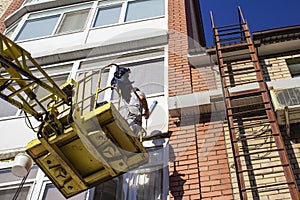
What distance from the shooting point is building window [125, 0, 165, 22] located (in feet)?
32.9

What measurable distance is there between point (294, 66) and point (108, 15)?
5.20 m

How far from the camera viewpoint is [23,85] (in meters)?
5.81

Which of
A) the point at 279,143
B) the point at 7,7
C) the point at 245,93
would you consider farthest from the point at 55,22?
the point at 279,143

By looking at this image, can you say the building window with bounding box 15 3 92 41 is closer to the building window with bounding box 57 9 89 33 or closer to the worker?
the building window with bounding box 57 9 89 33

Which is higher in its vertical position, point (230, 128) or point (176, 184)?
point (230, 128)

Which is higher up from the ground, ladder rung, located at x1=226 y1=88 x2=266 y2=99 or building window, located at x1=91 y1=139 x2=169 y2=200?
ladder rung, located at x1=226 y1=88 x2=266 y2=99

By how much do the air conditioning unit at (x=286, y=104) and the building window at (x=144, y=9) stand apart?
4.64 m

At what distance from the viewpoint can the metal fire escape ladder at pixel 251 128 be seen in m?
5.25

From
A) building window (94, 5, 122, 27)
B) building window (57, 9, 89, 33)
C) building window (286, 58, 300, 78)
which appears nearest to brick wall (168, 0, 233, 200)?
building window (286, 58, 300, 78)

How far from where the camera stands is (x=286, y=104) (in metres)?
6.12

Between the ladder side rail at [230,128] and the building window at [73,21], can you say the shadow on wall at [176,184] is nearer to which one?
the ladder side rail at [230,128]

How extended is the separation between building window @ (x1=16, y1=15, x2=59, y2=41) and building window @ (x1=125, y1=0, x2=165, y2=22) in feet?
7.33

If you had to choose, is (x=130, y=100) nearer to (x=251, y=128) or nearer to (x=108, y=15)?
(x=251, y=128)

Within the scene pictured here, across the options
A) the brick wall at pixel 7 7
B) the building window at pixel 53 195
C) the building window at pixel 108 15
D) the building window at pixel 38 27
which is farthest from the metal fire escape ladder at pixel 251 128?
the brick wall at pixel 7 7
